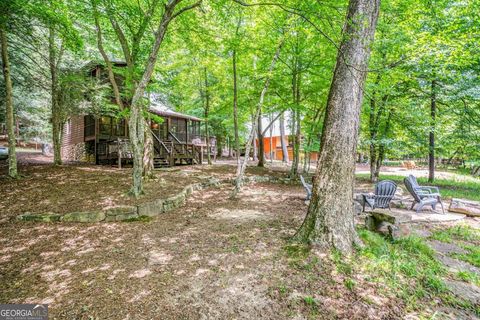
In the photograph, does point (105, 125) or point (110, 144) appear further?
point (105, 125)

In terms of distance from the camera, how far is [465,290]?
284 centimetres

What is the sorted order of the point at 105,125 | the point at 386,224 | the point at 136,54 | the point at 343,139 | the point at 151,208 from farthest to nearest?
1. the point at 105,125
2. the point at 136,54
3. the point at 151,208
4. the point at 386,224
5. the point at 343,139

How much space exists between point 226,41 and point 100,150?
9.12 m

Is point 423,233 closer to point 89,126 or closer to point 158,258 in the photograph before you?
point 158,258

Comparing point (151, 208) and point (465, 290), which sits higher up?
point (151, 208)

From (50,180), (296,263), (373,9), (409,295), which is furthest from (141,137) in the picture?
(409,295)

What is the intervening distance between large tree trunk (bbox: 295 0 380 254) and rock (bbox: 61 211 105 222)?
4.46m

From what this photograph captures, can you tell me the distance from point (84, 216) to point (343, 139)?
17.8 ft

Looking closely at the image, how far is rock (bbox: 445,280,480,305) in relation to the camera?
2.68m

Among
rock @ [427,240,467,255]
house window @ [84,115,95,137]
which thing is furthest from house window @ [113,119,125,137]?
rock @ [427,240,467,255]

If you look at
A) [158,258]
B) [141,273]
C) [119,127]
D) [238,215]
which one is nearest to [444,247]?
[238,215]

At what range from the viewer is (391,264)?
3178 mm

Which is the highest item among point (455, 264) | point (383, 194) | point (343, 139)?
point (343, 139)

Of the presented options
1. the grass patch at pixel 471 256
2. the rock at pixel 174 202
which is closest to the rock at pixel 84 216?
the rock at pixel 174 202
